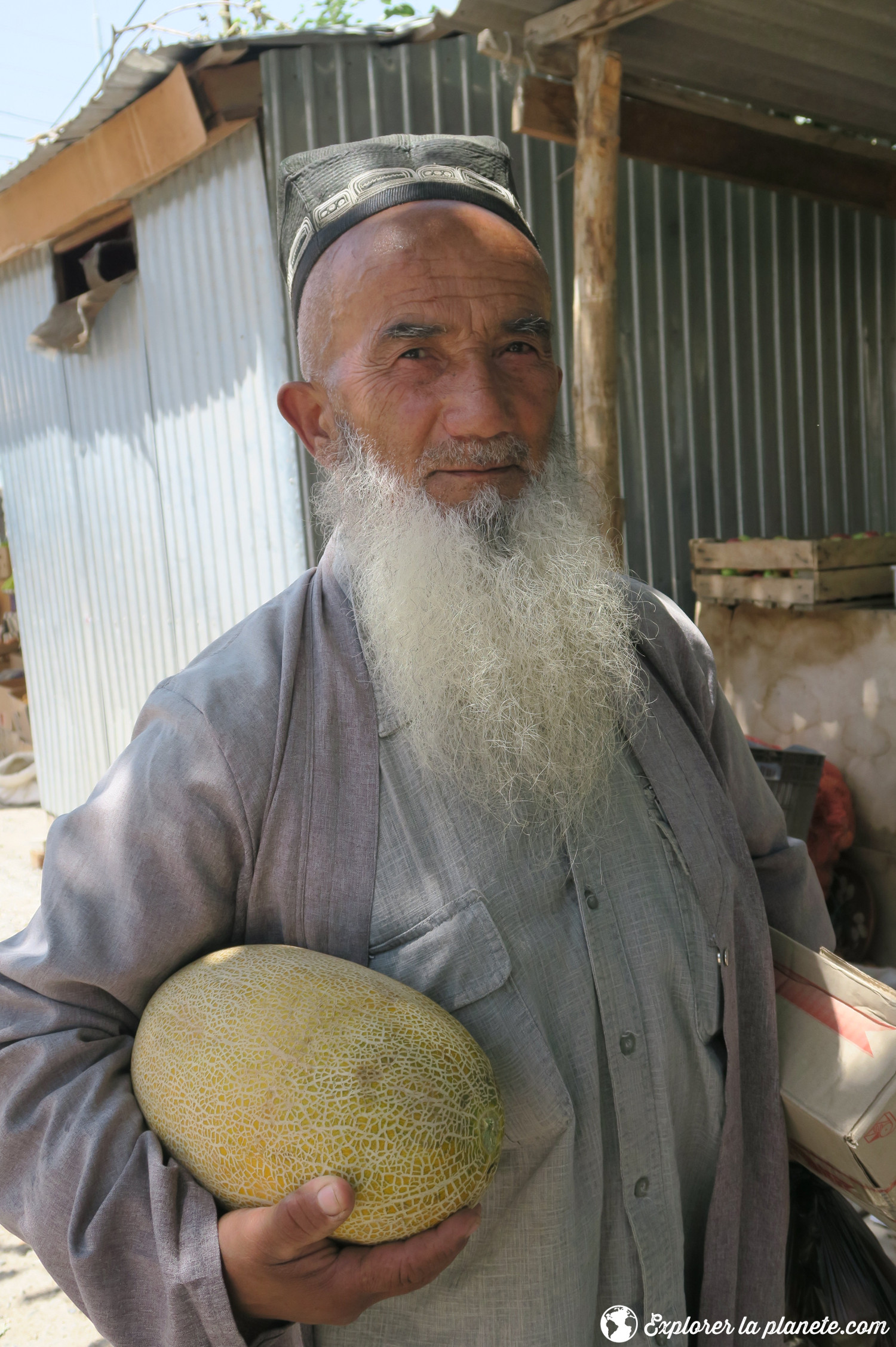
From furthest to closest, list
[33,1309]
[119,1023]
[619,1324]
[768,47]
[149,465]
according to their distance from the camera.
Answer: [149,465] → [768,47] → [33,1309] → [619,1324] → [119,1023]

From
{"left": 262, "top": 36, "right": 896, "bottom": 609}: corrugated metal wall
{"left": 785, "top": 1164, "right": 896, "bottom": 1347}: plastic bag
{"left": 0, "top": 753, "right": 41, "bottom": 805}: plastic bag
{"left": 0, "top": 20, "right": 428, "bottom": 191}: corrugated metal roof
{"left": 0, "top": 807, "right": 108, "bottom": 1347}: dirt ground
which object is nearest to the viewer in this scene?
{"left": 785, "top": 1164, "right": 896, "bottom": 1347}: plastic bag

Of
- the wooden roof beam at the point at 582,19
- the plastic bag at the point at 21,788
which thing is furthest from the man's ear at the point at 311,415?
the plastic bag at the point at 21,788

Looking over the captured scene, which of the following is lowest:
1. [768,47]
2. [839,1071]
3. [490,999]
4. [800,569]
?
[839,1071]

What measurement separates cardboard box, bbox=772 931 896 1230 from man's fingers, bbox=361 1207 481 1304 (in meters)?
0.68

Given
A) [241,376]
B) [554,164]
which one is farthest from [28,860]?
[554,164]

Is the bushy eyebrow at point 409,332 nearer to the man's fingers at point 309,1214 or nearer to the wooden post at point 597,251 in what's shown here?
the man's fingers at point 309,1214

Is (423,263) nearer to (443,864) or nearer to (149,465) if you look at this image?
(443,864)

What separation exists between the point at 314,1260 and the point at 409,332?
1.33 m

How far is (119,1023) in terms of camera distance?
1.37 metres

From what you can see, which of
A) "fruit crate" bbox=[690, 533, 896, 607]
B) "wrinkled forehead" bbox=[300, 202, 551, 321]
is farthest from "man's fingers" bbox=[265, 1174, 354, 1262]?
"fruit crate" bbox=[690, 533, 896, 607]

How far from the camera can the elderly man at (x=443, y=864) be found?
4.09 ft

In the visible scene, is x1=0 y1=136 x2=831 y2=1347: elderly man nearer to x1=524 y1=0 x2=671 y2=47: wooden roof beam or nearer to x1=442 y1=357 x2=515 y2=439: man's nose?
x1=442 y1=357 x2=515 y2=439: man's nose

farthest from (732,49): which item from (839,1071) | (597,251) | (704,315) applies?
(839,1071)

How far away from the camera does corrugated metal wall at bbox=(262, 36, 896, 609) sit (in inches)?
196
